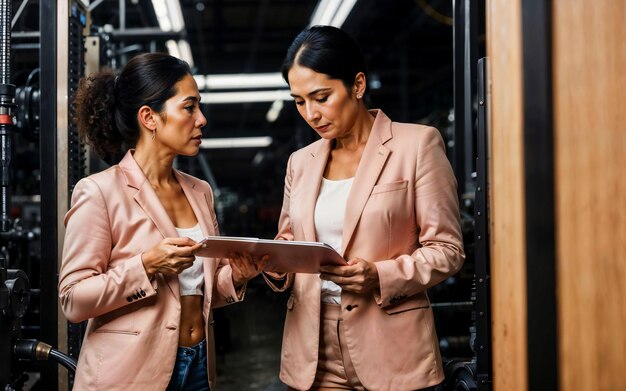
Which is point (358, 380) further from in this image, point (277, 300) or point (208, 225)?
point (277, 300)

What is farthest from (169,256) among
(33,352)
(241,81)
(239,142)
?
(239,142)

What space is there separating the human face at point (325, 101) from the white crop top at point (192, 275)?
507mm

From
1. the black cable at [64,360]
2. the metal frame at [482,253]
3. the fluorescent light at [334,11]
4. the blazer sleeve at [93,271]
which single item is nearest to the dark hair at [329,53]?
the metal frame at [482,253]

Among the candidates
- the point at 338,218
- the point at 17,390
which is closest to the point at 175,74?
the point at 338,218

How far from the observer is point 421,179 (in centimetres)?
201

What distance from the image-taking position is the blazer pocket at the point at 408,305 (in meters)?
1.98

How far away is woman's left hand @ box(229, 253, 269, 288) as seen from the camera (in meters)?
2.00

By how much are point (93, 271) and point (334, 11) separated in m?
4.70

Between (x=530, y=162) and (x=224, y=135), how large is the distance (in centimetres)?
1886

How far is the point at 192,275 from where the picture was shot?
212cm

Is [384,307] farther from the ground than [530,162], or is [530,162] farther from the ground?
[530,162]

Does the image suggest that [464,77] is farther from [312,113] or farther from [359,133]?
[312,113]

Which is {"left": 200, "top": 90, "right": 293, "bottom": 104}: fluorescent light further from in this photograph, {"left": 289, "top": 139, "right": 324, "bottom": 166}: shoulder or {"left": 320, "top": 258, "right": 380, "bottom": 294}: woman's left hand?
{"left": 320, "top": 258, "right": 380, "bottom": 294}: woman's left hand

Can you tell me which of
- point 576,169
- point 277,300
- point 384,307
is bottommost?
point 277,300
